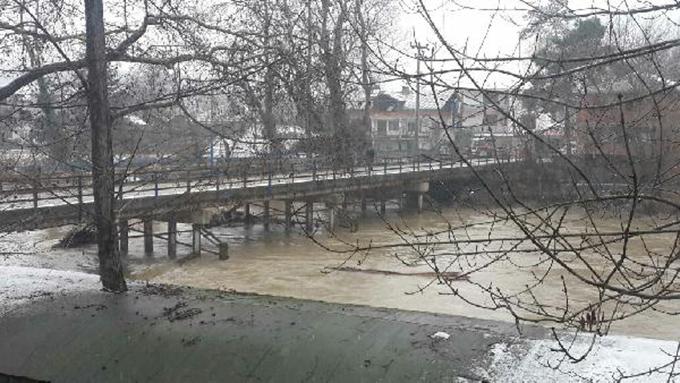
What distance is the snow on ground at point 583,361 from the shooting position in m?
3.86

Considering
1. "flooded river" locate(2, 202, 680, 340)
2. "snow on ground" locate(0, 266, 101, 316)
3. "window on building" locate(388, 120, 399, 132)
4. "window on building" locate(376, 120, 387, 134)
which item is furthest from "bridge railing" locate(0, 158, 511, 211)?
"window on building" locate(388, 120, 399, 132)

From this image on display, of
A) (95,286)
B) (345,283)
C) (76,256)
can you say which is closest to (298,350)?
(95,286)

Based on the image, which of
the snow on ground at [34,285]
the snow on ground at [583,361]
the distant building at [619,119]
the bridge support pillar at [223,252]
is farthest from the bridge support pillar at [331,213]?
the bridge support pillar at [223,252]

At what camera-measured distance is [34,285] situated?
260 inches

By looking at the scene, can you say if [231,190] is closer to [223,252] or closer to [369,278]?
[223,252]

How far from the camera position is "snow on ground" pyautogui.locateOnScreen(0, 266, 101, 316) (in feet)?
20.2

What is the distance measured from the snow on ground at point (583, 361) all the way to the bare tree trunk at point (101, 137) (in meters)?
3.74

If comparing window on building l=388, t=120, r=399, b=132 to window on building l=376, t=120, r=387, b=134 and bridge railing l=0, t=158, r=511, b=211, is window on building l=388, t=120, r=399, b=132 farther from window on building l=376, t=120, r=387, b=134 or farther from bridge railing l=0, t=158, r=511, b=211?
bridge railing l=0, t=158, r=511, b=211

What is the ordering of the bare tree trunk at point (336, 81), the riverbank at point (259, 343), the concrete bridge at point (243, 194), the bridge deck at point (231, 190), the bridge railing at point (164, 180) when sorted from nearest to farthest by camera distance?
the riverbank at point (259, 343) < the bare tree trunk at point (336, 81) < the bridge railing at point (164, 180) < the bridge deck at point (231, 190) < the concrete bridge at point (243, 194)

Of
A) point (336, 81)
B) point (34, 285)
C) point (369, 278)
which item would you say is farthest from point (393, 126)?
point (336, 81)

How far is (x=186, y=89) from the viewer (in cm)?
712

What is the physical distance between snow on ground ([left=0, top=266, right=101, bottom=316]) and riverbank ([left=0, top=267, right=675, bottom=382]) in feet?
0.11

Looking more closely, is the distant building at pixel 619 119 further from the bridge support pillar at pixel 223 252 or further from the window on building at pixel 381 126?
the window on building at pixel 381 126

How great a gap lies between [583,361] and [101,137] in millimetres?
4531
